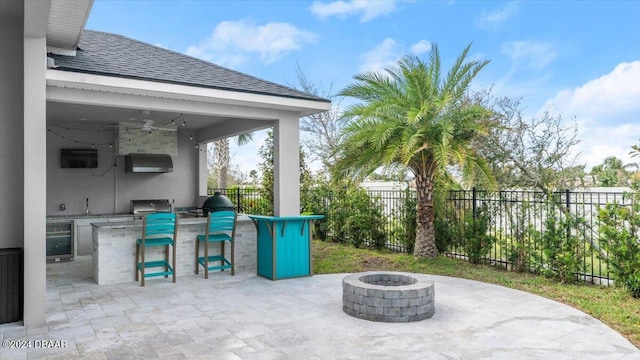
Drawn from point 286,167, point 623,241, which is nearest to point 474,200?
point 623,241

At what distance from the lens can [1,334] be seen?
434 cm

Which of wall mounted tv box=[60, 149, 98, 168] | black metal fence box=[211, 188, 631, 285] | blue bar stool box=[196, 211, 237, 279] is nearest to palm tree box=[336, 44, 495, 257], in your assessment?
black metal fence box=[211, 188, 631, 285]

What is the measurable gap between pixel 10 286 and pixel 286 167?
157 inches

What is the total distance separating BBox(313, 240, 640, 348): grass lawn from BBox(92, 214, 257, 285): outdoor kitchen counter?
1.35 meters

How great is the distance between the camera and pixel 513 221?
298 inches

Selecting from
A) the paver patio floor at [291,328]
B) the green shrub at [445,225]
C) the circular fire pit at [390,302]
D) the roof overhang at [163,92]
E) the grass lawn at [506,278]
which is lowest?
the grass lawn at [506,278]

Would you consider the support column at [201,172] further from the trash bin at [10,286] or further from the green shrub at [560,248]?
the green shrub at [560,248]

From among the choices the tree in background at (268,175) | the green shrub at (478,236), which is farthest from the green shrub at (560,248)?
the tree in background at (268,175)

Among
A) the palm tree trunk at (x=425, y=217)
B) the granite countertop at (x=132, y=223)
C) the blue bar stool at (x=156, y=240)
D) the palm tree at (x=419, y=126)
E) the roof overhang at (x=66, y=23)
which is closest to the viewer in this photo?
the roof overhang at (x=66, y=23)

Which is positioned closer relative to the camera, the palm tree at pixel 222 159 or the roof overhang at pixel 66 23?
the roof overhang at pixel 66 23

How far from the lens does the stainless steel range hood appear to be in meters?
9.51

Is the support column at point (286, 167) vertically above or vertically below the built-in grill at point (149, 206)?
above

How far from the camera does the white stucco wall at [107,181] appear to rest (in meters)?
9.39

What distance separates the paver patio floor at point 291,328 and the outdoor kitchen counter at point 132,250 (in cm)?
42
